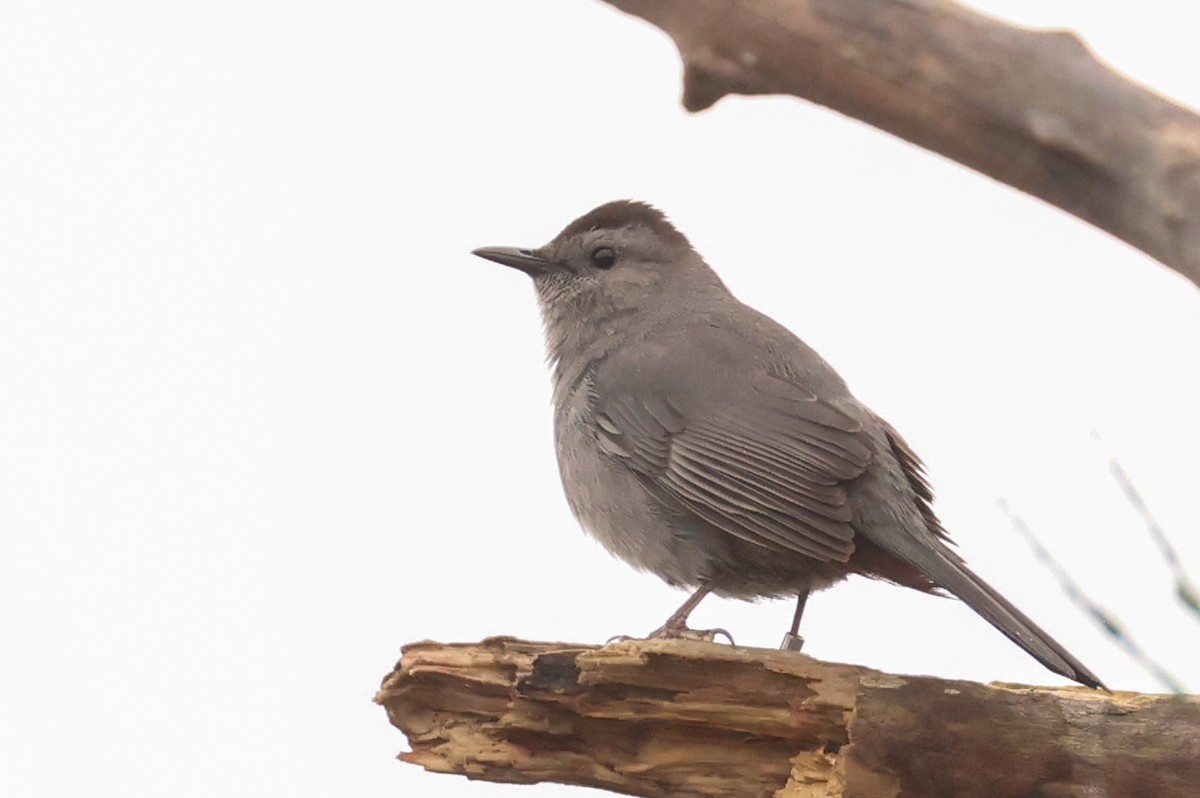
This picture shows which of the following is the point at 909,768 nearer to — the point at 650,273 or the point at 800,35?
the point at 800,35

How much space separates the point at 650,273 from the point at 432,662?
2309 millimetres

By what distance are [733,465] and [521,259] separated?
165 centimetres

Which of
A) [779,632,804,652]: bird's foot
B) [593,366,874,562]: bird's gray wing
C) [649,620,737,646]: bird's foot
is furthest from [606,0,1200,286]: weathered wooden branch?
[779,632,804,652]: bird's foot

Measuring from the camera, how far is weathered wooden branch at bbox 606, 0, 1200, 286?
11.1 ft

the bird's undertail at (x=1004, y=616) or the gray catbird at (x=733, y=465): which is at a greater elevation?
the gray catbird at (x=733, y=465)

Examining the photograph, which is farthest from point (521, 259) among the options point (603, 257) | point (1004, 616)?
point (1004, 616)

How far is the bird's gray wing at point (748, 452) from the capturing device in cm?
505

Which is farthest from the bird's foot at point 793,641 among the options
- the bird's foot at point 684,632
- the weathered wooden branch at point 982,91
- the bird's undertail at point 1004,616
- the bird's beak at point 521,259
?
the weathered wooden branch at point 982,91

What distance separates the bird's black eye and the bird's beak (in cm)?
17

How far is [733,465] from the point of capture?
5250mm

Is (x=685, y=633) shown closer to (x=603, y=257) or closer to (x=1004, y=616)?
(x=1004, y=616)

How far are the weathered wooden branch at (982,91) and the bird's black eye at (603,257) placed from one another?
2.73 meters

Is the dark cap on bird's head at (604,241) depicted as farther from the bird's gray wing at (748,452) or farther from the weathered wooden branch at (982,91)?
the weathered wooden branch at (982,91)

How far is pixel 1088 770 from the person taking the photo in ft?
13.5
